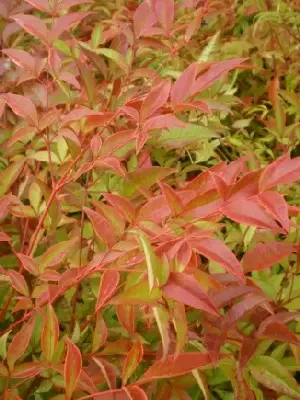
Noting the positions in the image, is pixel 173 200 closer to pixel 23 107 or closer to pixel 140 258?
pixel 140 258

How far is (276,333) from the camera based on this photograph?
740 mm

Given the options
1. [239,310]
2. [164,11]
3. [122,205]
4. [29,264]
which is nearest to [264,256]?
[239,310]

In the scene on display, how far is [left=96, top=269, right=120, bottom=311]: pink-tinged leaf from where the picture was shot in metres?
0.67

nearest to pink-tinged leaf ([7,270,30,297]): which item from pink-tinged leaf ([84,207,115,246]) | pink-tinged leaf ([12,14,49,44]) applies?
pink-tinged leaf ([84,207,115,246])

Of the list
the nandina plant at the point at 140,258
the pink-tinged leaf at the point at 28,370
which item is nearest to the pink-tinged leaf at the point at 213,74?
the nandina plant at the point at 140,258

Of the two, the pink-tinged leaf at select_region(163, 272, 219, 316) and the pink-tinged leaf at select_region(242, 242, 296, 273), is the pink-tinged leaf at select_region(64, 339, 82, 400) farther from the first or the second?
the pink-tinged leaf at select_region(242, 242, 296, 273)

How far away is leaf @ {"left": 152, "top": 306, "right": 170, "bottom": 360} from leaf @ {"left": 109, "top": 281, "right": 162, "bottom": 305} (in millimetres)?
11

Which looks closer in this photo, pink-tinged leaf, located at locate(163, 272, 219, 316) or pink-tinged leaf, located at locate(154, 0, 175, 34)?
pink-tinged leaf, located at locate(163, 272, 219, 316)

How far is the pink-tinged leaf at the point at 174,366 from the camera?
666 mm

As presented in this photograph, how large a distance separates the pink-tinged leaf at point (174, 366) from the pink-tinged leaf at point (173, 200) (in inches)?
5.9

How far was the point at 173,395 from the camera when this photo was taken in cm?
82

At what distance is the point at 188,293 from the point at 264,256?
0.67 ft

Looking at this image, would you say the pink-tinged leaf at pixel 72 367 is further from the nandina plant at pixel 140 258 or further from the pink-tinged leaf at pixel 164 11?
the pink-tinged leaf at pixel 164 11

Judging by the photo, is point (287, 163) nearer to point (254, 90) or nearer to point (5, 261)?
point (5, 261)
